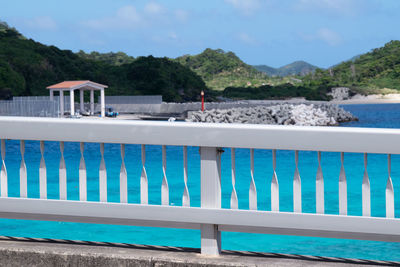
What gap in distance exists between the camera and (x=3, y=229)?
981 cm

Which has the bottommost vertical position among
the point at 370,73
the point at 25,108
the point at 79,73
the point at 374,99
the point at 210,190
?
the point at 210,190

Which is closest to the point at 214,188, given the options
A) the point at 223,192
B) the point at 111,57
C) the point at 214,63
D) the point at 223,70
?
the point at 223,192

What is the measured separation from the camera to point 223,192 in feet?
41.5

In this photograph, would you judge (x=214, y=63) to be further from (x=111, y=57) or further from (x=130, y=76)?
(x=130, y=76)

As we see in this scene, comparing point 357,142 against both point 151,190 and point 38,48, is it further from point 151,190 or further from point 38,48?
point 38,48

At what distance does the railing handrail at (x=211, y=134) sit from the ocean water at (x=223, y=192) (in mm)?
4709

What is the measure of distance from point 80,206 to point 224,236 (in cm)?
570

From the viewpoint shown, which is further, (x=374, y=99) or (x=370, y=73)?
(x=370, y=73)

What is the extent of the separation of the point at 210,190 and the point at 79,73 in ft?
213

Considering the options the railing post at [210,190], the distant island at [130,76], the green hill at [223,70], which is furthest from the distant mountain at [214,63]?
the railing post at [210,190]

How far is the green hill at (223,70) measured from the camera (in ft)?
426

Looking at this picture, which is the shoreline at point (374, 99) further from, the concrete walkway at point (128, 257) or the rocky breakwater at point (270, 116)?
the concrete walkway at point (128, 257)

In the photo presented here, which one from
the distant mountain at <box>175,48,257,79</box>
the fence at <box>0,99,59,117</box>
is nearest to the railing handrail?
the fence at <box>0,99,59,117</box>

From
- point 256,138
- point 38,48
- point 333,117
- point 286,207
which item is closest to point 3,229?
point 286,207
